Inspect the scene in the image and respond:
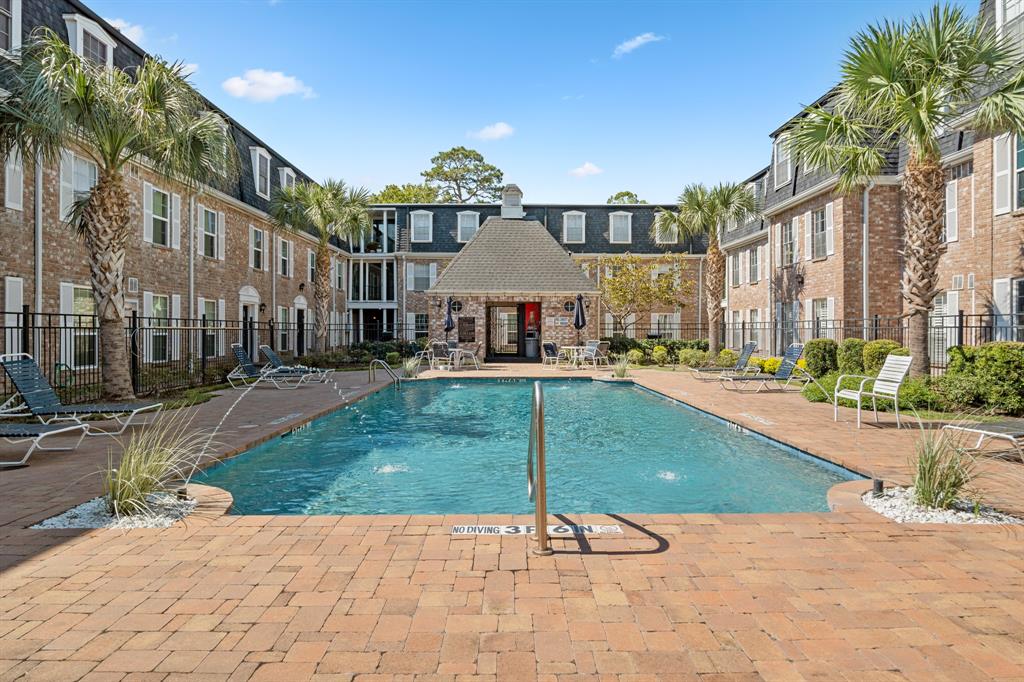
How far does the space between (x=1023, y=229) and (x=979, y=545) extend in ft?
41.9

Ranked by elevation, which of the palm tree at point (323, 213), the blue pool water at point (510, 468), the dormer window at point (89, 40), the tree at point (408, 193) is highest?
the tree at point (408, 193)

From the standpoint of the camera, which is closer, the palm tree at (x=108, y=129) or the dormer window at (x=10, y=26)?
the palm tree at (x=108, y=129)

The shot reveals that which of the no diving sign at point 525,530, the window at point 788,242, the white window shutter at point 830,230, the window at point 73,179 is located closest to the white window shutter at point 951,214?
the white window shutter at point 830,230

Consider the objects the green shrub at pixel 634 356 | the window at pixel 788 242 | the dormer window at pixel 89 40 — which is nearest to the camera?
the dormer window at pixel 89 40

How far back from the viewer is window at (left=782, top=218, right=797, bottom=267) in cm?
2069

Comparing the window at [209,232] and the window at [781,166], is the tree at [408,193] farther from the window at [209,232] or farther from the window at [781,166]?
the window at [781,166]

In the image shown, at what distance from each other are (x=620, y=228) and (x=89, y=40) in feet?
78.5

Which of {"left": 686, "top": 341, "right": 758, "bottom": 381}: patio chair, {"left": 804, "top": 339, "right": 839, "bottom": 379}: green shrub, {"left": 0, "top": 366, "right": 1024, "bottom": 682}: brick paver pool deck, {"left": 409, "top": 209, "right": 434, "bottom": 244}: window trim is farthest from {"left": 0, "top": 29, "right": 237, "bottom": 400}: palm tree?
{"left": 409, "top": 209, "right": 434, "bottom": 244}: window trim

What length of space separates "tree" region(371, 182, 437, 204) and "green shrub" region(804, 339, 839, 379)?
35.3m

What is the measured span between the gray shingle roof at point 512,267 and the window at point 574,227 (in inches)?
250

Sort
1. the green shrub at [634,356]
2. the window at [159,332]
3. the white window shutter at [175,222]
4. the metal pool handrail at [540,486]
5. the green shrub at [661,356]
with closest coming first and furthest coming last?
the metal pool handrail at [540,486], the window at [159,332], the white window shutter at [175,222], the green shrub at [661,356], the green shrub at [634,356]

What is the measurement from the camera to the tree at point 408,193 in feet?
150

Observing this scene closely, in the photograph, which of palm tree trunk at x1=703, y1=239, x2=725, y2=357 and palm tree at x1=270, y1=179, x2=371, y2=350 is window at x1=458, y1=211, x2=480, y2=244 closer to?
palm tree at x1=270, y1=179, x2=371, y2=350

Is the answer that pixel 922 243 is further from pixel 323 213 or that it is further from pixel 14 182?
pixel 323 213
